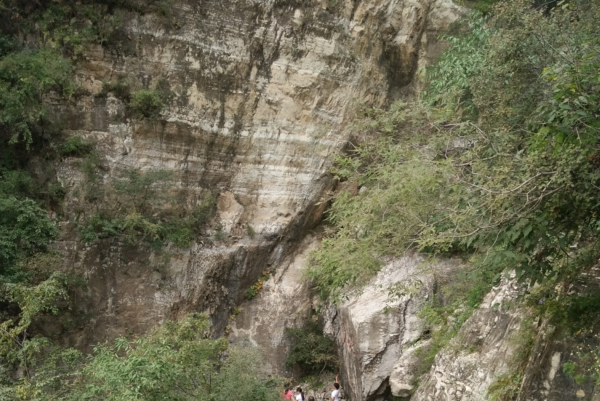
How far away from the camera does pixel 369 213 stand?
28.1 feet

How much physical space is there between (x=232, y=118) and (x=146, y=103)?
2.17 meters

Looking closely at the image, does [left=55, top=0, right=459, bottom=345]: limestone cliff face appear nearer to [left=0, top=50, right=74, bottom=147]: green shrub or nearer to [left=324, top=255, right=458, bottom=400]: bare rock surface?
[left=0, top=50, right=74, bottom=147]: green shrub

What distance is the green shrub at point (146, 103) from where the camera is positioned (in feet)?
39.9

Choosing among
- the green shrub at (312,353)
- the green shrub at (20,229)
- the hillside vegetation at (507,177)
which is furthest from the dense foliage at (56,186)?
the hillside vegetation at (507,177)

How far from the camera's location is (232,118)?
522 inches

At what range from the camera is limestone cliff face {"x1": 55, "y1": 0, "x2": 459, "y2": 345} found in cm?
1227

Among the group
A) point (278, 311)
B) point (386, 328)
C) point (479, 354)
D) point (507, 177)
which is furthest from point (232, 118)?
point (507, 177)

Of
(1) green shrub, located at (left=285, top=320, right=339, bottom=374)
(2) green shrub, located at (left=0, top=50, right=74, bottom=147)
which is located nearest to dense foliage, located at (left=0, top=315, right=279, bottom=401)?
(1) green shrub, located at (left=285, top=320, right=339, bottom=374)

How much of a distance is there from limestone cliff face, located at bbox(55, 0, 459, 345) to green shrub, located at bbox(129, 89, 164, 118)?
24 centimetres

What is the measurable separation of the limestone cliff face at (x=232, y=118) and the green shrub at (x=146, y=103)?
0.80 ft

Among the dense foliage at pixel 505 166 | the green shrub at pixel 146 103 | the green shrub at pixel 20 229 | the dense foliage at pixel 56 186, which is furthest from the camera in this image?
the green shrub at pixel 146 103

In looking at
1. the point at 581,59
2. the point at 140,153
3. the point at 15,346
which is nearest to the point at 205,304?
the point at 140,153

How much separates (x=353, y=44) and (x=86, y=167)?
7.53m

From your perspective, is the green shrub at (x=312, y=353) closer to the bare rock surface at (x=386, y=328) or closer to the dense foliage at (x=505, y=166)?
the bare rock surface at (x=386, y=328)
